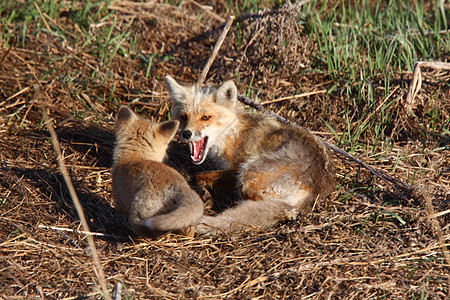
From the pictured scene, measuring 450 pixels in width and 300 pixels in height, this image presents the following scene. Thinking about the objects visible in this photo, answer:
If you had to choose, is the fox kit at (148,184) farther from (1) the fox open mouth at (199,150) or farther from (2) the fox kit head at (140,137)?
(1) the fox open mouth at (199,150)

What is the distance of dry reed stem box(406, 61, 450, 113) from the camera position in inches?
230

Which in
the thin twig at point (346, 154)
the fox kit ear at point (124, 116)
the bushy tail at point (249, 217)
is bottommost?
the bushy tail at point (249, 217)

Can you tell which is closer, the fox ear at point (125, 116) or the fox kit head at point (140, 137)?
the fox kit head at point (140, 137)

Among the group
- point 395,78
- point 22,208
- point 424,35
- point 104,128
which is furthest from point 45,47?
point 424,35

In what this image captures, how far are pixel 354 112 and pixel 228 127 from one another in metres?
→ 1.73

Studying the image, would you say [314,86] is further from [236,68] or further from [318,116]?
[236,68]

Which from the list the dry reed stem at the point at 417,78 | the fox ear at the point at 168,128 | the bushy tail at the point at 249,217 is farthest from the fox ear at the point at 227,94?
the dry reed stem at the point at 417,78

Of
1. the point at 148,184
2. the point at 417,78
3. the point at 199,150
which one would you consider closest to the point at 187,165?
the point at 199,150

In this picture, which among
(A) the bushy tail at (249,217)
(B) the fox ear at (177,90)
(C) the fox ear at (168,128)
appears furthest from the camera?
(B) the fox ear at (177,90)

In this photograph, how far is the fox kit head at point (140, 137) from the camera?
15.3 feet

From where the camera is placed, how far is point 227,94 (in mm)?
5680

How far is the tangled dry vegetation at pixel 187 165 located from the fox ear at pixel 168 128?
0.99 metres

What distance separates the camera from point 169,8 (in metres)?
8.28

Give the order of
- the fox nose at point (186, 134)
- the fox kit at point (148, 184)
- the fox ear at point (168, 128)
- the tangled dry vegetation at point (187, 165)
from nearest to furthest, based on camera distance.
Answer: the fox kit at point (148, 184), the tangled dry vegetation at point (187, 165), the fox ear at point (168, 128), the fox nose at point (186, 134)
